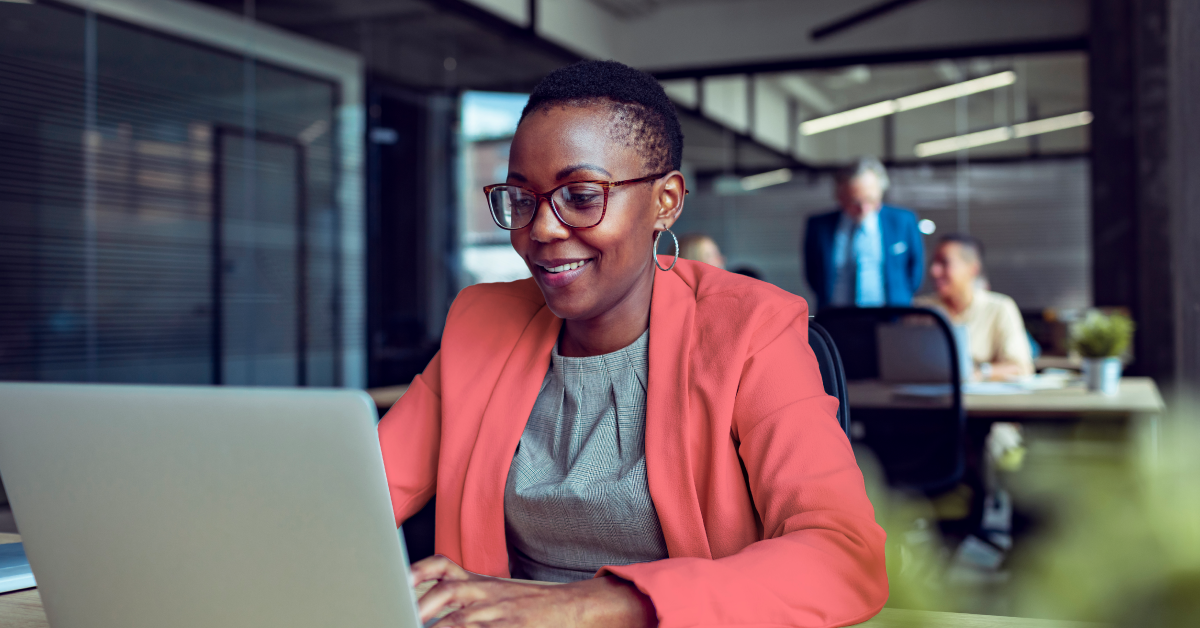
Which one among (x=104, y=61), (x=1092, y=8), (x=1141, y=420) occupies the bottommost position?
(x=1141, y=420)

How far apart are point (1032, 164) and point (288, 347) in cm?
512

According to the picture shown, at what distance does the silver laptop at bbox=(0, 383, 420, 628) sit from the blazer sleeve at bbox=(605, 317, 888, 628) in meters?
0.27

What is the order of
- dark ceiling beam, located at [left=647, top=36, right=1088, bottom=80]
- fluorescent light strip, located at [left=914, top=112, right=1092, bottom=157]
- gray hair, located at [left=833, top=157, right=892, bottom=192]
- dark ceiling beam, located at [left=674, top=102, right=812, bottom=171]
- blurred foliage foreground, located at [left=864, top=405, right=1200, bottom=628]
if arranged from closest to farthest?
blurred foliage foreground, located at [left=864, top=405, right=1200, bottom=628]
gray hair, located at [left=833, top=157, right=892, bottom=192]
fluorescent light strip, located at [left=914, top=112, right=1092, bottom=157]
dark ceiling beam, located at [left=647, top=36, right=1088, bottom=80]
dark ceiling beam, located at [left=674, top=102, right=812, bottom=171]

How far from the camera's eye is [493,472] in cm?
110

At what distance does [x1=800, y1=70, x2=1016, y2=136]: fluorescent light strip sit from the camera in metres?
6.42

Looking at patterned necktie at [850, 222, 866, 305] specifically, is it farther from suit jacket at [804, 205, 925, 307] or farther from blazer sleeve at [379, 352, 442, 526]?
blazer sleeve at [379, 352, 442, 526]

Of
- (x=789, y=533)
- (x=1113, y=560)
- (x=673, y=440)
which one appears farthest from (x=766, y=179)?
(x=1113, y=560)

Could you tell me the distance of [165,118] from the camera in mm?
3807

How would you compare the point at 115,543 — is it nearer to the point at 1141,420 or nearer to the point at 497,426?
the point at 497,426

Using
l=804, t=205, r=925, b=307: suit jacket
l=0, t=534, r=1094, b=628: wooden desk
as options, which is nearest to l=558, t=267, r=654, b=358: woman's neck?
l=0, t=534, r=1094, b=628: wooden desk

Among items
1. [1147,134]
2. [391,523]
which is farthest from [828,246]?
[391,523]

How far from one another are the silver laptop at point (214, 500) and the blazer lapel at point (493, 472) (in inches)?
19.3

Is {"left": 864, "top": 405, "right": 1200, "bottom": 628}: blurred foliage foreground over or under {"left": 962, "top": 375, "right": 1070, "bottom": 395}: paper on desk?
over

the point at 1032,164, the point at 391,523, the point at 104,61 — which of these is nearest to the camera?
the point at 391,523
